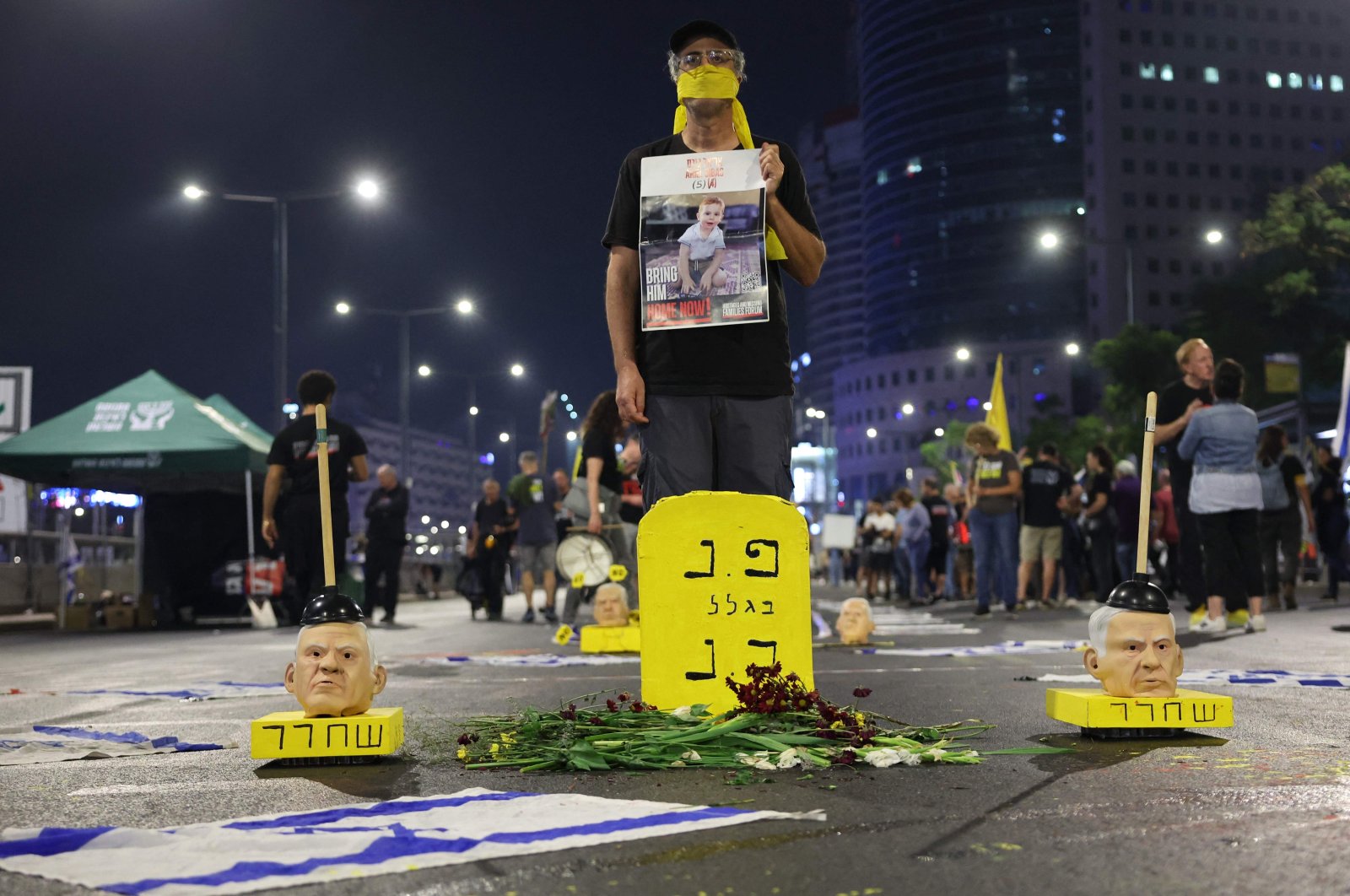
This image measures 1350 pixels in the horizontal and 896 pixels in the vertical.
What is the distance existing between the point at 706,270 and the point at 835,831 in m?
2.35

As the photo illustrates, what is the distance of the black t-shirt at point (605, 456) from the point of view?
11523 millimetres

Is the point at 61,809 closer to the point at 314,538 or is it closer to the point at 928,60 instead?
the point at 314,538

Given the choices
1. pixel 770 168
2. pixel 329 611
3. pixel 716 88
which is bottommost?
pixel 329 611

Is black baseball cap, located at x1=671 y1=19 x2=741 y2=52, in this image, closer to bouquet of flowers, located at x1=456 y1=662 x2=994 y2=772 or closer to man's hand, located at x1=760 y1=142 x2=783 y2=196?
man's hand, located at x1=760 y1=142 x2=783 y2=196

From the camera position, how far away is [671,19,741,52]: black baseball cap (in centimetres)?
491

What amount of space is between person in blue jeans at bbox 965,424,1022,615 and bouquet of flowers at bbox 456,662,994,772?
11.0m

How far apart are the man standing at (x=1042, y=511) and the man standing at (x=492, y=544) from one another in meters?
6.89

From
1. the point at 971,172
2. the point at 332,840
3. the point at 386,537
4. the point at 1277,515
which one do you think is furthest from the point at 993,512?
the point at 971,172

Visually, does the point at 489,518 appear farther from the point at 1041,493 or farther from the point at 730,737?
the point at 730,737

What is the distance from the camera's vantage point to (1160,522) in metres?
18.8

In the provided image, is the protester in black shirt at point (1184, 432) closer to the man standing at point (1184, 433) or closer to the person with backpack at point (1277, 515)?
the man standing at point (1184, 433)

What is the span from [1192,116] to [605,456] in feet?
476

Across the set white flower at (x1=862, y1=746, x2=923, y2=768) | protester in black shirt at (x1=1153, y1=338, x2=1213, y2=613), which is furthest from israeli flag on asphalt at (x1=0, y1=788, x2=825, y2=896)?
protester in black shirt at (x1=1153, y1=338, x2=1213, y2=613)

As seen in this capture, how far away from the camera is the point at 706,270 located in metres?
4.71
